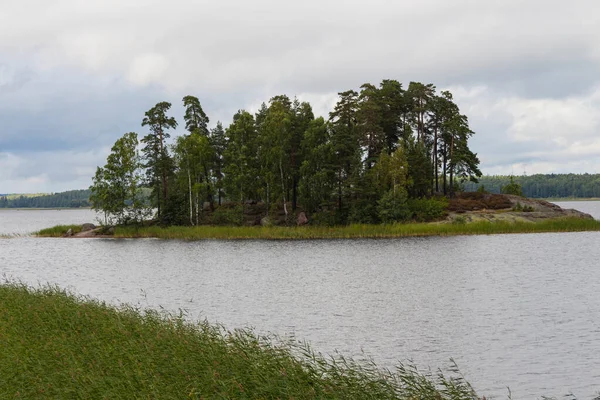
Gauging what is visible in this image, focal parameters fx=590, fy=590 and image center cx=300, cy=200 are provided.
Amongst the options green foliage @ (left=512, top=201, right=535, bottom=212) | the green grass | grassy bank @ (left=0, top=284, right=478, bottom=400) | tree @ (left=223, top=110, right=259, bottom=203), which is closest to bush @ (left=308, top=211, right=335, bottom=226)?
tree @ (left=223, top=110, right=259, bottom=203)

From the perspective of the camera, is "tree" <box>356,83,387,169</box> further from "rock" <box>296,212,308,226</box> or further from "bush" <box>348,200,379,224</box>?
"rock" <box>296,212,308,226</box>

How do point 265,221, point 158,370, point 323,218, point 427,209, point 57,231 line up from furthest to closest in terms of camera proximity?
point 57,231 → point 265,221 → point 323,218 → point 427,209 → point 158,370

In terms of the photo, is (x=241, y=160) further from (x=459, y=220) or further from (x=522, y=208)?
(x=522, y=208)

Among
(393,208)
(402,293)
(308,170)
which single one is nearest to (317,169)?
(308,170)

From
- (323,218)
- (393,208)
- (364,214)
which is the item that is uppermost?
(393,208)

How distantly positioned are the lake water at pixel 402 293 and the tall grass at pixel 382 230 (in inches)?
148

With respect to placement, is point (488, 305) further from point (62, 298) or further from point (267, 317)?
point (62, 298)

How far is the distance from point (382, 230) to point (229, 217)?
1033 inches

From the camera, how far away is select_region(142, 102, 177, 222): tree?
99.2 meters

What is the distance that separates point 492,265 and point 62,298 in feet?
121

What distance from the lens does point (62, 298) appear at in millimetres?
25875

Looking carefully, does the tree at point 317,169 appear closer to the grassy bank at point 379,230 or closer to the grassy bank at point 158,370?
the grassy bank at point 379,230

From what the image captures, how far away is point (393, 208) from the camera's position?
85188 millimetres

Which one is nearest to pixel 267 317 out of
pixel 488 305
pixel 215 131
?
pixel 488 305
